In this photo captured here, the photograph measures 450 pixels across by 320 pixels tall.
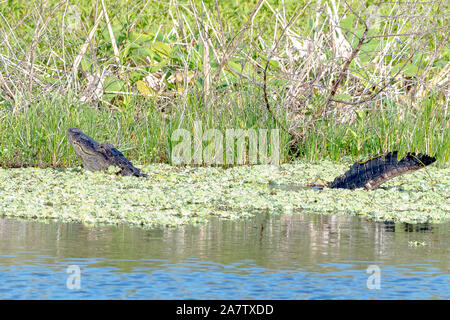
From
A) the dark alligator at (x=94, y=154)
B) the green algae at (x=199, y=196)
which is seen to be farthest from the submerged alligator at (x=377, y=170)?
the dark alligator at (x=94, y=154)

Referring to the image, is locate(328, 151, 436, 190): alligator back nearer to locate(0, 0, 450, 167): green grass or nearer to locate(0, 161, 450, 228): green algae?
locate(0, 161, 450, 228): green algae

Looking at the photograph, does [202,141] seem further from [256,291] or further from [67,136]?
[256,291]

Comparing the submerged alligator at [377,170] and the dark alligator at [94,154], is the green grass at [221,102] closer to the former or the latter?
the dark alligator at [94,154]

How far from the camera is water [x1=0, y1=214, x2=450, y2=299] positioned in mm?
4648

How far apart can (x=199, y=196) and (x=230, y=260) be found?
3.19 meters

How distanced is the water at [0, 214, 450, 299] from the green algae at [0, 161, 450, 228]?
0.41m

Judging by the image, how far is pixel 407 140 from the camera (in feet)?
40.3

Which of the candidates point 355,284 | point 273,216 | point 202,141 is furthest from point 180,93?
point 355,284

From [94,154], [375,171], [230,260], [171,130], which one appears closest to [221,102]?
[171,130]

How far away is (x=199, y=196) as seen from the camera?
8672 mm

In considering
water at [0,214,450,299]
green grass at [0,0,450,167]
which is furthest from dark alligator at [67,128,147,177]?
water at [0,214,450,299]

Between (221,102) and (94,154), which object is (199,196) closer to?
(94,154)

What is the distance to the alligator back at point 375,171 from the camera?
380 inches

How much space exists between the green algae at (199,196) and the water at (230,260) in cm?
41
